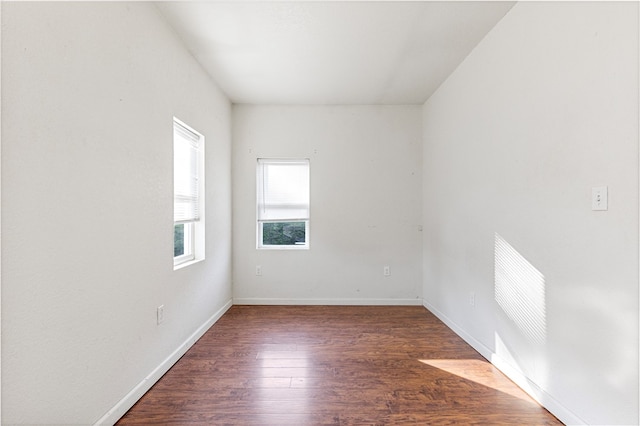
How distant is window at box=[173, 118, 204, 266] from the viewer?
8.87 feet

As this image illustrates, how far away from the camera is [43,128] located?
1282mm

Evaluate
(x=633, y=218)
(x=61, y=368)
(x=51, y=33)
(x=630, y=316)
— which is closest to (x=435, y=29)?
(x=633, y=218)

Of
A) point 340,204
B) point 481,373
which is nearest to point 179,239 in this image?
point 340,204

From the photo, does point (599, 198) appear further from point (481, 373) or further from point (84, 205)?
point (84, 205)

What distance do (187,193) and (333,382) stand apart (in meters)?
2.04

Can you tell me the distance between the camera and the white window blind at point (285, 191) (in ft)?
13.5

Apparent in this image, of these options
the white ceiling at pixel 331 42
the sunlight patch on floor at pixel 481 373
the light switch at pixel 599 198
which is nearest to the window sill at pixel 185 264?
the white ceiling at pixel 331 42

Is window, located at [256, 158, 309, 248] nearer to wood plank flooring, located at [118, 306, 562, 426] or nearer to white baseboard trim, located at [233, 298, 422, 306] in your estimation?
white baseboard trim, located at [233, 298, 422, 306]

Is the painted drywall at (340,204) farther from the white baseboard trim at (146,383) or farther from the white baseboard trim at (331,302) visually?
the white baseboard trim at (146,383)

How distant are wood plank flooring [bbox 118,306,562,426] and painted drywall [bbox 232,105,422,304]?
2.81 ft

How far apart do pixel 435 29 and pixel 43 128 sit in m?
2.56

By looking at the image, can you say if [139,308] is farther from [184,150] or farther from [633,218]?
[633,218]

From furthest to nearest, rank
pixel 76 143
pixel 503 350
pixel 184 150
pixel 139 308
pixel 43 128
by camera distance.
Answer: pixel 184 150 → pixel 503 350 → pixel 139 308 → pixel 76 143 → pixel 43 128

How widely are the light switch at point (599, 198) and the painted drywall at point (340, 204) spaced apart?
2520 mm
